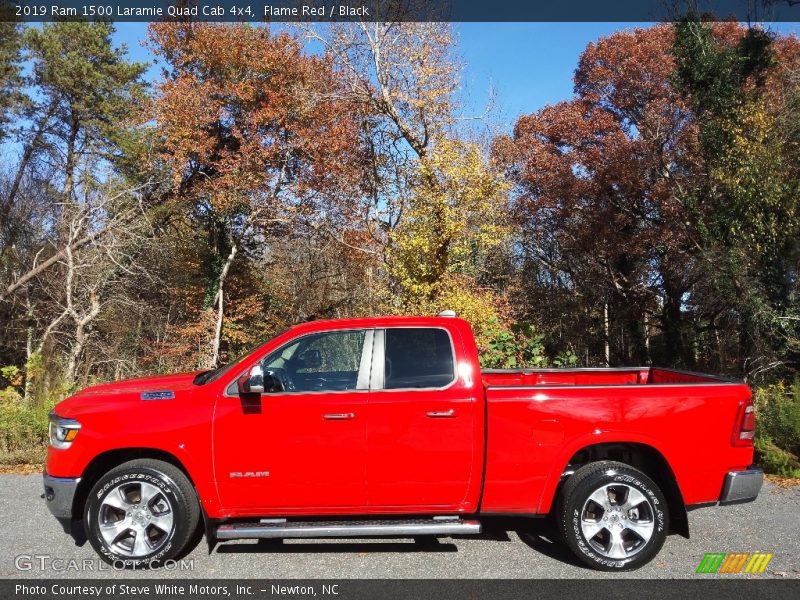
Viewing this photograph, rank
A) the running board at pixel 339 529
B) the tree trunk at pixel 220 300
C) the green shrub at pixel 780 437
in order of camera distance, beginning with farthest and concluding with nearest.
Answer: the tree trunk at pixel 220 300 < the green shrub at pixel 780 437 < the running board at pixel 339 529

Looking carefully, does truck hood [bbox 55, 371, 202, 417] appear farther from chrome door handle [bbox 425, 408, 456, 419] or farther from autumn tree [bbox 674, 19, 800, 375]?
autumn tree [bbox 674, 19, 800, 375]

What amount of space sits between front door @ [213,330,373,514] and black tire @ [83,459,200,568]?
Answer: 291 mm

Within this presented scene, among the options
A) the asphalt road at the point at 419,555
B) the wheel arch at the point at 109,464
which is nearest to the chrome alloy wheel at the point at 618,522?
the asphalt road at the point at 419,555

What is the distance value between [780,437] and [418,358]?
5.20 meters

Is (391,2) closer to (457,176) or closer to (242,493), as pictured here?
(457,176)

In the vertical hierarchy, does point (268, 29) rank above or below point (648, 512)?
above

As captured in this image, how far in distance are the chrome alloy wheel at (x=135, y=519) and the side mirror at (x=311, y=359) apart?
1.36 meters

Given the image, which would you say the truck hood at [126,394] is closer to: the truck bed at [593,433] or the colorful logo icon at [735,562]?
the truck bed at [593,433]

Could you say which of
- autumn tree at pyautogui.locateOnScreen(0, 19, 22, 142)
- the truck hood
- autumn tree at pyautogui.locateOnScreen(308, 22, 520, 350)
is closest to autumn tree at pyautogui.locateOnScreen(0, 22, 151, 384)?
autumn tree at pyautogui.locateOnScreen(0, 19, 22, 142)

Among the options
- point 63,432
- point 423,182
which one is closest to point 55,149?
point 423,182

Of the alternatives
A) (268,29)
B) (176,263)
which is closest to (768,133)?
(268,29)

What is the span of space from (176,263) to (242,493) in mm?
18350

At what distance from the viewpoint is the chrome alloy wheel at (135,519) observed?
430cm

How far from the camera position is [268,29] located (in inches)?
814
